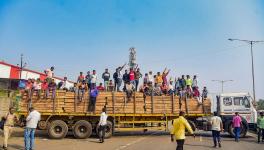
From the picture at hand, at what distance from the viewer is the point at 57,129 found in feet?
55.5

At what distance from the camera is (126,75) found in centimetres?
1836

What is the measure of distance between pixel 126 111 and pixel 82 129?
249 cm

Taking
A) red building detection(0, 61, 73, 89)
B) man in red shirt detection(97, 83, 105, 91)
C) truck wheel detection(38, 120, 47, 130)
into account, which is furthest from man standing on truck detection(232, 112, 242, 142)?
red building detection(0, 61, 73, 89)

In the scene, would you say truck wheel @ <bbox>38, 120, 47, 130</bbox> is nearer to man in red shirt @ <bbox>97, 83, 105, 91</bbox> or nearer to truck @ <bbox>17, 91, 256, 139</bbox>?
truck @ <bbox>17, 91, 256, 139</bbox>

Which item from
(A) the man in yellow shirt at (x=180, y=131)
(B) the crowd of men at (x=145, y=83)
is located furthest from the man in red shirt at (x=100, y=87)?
(A) the man in yellow shirt at (x=180, y=131)

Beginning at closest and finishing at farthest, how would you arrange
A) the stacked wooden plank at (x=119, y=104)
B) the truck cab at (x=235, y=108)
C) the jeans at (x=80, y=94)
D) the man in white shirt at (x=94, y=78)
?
the stacked wooden plank at (x=119, y=104), the jeans at (x=80, y=94), the man in white shirt at (x=94, y=78), the truck cab at (x=235, y=108)

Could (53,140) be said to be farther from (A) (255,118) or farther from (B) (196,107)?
(A) (255,118)

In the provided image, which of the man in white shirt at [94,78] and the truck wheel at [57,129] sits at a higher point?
the man in white shirt at [94,78]

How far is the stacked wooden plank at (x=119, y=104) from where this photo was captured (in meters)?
17.0

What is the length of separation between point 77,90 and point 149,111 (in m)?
4.02

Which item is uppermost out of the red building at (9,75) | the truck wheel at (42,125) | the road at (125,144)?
the red building at (9,75)

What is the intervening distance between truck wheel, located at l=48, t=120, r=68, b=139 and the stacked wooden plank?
64 centimetres

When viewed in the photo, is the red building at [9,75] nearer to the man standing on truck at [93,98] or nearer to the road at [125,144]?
the man standing on truck at [93,98]

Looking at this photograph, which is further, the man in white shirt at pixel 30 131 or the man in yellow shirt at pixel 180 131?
the man in white shirt at pixel 30 131
